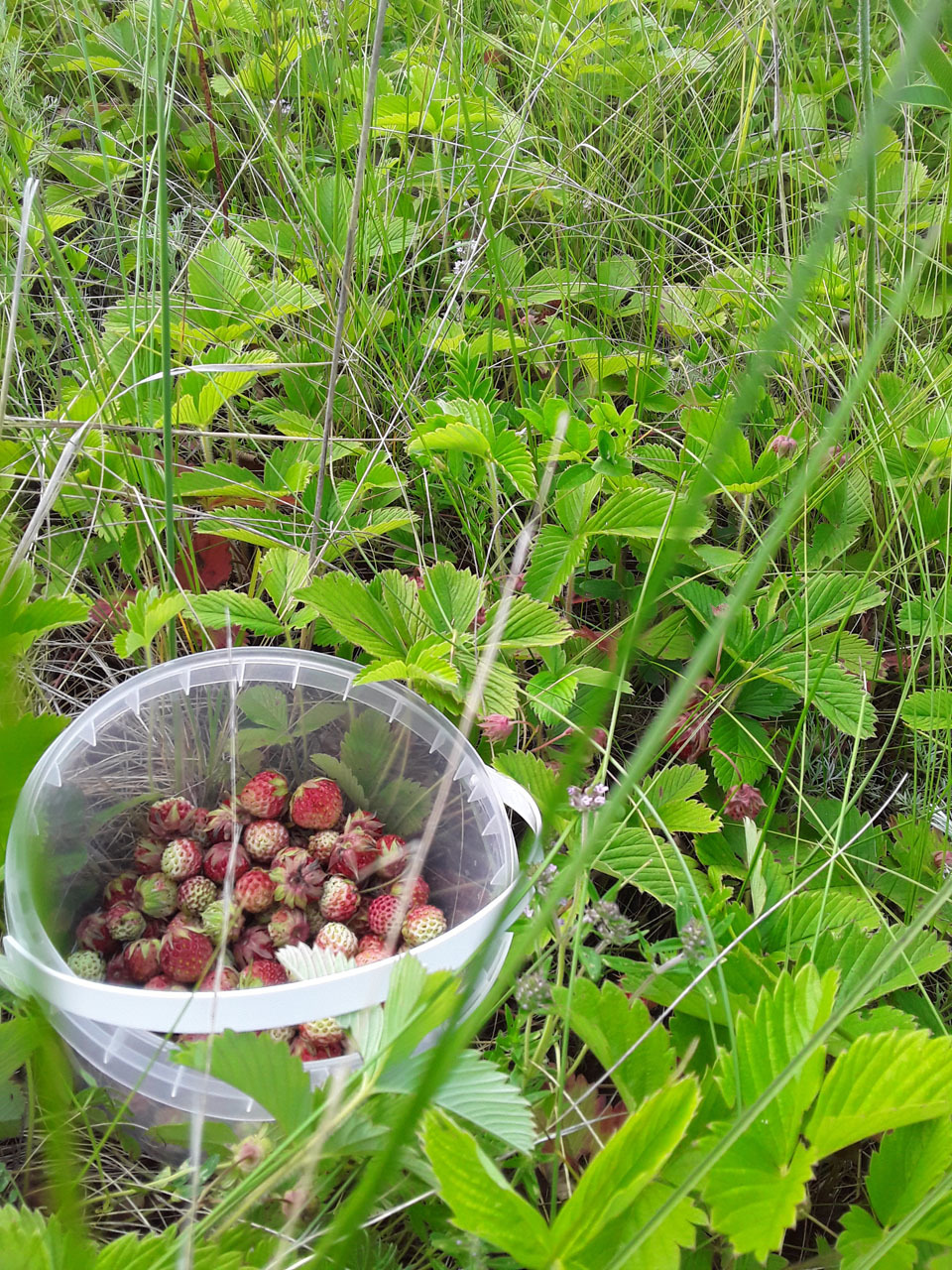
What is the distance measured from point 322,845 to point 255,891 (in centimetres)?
9

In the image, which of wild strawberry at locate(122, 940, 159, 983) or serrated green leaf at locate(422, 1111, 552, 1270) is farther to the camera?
wild strawberry at locate(122, 940, 159, 983)

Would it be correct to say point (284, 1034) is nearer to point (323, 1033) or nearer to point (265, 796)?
point (323, 1033)

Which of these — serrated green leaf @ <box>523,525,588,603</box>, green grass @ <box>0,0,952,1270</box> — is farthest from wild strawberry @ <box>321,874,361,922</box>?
serrated green leaf @ <box>523,525,588,603</box>

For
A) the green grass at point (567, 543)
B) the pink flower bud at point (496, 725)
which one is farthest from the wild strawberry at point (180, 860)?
the pink flower bud at point (496, 725)

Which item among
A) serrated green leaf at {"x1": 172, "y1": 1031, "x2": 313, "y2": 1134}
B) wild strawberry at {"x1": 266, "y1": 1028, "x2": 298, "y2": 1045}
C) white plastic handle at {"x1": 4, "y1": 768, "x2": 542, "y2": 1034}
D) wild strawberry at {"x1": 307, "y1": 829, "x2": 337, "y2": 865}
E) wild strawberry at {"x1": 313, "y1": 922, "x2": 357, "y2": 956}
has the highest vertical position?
serrated green leaf at {"x1": 172, "y1": 1031, "x2": 313, "y2": 1134}

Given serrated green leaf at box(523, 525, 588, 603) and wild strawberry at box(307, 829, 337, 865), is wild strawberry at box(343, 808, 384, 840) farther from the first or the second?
serrated green leaf at box(523, 525, 588, 603)

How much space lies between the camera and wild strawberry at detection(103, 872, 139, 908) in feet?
3.17

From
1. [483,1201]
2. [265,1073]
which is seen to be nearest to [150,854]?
[265,1073]

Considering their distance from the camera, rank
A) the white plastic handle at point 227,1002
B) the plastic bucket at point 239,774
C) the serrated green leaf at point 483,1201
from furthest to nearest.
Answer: the plastic bucket at point 239,774 → the white plastic handle at point 227,1002 → the serrated green leaf at point 483,1201

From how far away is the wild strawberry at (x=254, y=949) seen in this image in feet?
2.98

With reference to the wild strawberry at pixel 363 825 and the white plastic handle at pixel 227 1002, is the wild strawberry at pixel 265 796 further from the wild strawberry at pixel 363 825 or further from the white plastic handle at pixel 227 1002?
the white plastic handle at pixel 227 1002

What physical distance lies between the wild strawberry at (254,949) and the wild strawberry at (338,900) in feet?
0.22

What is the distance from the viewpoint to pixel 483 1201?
0.50m

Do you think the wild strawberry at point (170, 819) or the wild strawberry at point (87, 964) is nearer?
the wild strawberry at point (87, 964)
